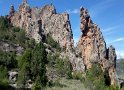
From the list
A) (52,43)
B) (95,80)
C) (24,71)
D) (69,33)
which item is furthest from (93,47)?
(24,71)

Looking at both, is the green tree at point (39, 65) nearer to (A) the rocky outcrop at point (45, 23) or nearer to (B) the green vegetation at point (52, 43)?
(A) the rocky outcrop at point (45, 23)

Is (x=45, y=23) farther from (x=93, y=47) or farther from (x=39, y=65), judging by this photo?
(x=39, y=65)

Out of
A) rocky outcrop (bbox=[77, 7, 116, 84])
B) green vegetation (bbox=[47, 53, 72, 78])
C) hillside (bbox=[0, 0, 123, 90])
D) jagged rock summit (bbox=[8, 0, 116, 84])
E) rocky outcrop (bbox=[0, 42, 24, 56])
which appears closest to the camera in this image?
hillside (bbox=[0, 0, 123, 90])

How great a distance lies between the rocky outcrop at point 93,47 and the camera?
116m

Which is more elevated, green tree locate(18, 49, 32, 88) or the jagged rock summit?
the jagged rock summit

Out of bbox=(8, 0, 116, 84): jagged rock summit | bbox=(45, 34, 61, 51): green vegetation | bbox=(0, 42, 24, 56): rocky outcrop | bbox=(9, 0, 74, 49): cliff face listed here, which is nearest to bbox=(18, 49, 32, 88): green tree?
bbox=(8, 0, 116, 84): jagged rock summit

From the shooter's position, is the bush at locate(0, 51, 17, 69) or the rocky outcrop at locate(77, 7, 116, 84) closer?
the bush at locate(0, 51, 17, 69)

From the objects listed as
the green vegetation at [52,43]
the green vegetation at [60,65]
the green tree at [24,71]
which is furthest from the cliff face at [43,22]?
the green tree at [24,71]

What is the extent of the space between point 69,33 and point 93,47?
37792mm

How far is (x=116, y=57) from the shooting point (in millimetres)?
115625

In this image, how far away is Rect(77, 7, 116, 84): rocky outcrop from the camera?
116 metres

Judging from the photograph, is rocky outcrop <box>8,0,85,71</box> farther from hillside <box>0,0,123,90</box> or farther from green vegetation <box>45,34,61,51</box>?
green vegetation <box>45,34,61,51</box>

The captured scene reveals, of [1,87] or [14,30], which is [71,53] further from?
[1,87]

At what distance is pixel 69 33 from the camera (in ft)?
522
